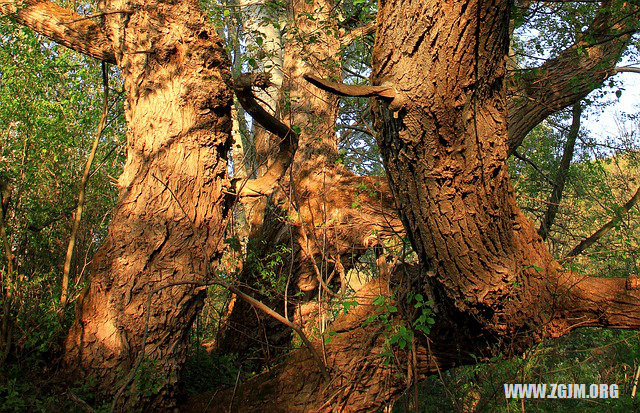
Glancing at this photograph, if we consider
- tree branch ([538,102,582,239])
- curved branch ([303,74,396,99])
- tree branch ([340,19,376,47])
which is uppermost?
tree branch ([340,19,376,47])

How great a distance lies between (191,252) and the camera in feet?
12.3

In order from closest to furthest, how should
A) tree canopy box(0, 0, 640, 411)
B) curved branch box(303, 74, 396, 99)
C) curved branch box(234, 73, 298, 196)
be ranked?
curved branch box(303, 74, 396, 99)
tree canopy box(0, 0, 640, 411)
curved branch box(234, 73, 298, 196)

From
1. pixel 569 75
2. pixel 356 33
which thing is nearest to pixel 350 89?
pixel 569 75

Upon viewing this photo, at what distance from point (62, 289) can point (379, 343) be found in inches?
104

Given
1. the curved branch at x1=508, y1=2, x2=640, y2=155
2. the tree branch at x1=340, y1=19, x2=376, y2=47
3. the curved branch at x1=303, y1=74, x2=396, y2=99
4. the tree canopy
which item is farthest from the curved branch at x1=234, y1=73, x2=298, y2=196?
the curved branch at x1=508, y1=2, x2=640, y2=155

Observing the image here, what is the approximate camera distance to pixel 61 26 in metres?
4.39

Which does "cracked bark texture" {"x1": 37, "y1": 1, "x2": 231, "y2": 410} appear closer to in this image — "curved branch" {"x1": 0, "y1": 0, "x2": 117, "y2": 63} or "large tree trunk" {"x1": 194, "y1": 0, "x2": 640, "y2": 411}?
"curved branch" {"x1": 0, "y1": 0, "x2": 117, "y2": 63}

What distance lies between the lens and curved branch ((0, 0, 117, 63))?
4391 millimetres

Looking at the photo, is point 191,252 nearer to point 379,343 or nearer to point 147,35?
point 379,343

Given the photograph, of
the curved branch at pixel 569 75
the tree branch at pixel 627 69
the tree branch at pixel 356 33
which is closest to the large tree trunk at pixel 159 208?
the tree branch at pixel 356 33

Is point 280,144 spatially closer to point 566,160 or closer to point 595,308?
point 595,308

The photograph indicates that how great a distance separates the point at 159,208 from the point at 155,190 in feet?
0.48

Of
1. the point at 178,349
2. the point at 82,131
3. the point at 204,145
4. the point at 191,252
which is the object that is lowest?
the point at 178,349

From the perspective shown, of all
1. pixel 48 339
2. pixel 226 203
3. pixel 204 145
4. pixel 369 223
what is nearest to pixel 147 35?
pixel 204 145
